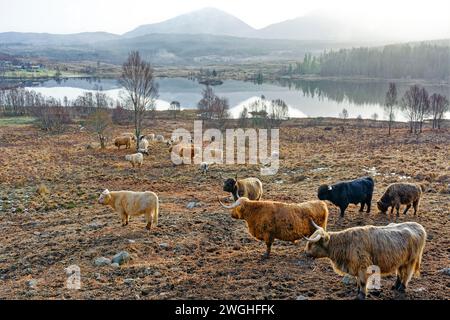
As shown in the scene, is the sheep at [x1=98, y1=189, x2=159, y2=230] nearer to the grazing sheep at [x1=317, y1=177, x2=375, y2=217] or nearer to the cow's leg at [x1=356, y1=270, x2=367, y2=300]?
the grazing sheep at [x1=317, y1=177, x2=375, y2=217]

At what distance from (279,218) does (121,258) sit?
4.00 m

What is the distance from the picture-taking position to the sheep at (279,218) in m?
9.78

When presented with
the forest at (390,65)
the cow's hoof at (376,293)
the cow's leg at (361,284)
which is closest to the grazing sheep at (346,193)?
the cow's hoof at (376,293)

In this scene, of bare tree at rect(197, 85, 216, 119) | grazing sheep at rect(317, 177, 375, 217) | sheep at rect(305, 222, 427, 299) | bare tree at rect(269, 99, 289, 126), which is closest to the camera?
sheep at rect(305, 222, 427, 299)

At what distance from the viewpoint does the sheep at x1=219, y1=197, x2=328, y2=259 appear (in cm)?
978

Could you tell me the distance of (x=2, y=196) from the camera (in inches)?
713

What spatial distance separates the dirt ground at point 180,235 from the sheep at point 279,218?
1.58 ft

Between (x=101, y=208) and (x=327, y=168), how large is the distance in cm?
1344

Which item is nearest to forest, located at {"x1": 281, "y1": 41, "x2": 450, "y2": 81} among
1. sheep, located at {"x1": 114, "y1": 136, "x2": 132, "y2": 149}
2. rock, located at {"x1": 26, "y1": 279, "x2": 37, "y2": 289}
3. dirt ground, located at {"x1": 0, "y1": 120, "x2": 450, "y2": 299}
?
sheep, located at {"x1": 114, "y1": 136, "x2": 132, "y2": 149}

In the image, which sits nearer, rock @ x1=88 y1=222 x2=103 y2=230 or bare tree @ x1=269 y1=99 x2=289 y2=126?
rock @ x1=88 y1=222 x2=103 y2=230

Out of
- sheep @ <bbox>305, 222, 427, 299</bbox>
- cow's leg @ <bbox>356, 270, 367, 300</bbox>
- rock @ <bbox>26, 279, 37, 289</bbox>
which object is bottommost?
rock @ <bbox>26, 279, 37, 289</bbox>

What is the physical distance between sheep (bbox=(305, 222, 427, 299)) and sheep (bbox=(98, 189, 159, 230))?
5.78 m

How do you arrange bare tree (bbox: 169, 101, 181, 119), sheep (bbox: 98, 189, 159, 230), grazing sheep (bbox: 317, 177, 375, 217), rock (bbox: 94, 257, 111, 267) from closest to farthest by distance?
1. rock (bbox: 94, 257, 111, 267)
2. sheep (bbox: 98, 189, 159, 230)
3. grazing sheep (bbox: 317, 177, 375, 217)
4. bare tree (bbox: 169, 101, 181, 119)

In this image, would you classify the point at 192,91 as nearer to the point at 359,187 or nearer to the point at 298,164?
the point at 298,164
